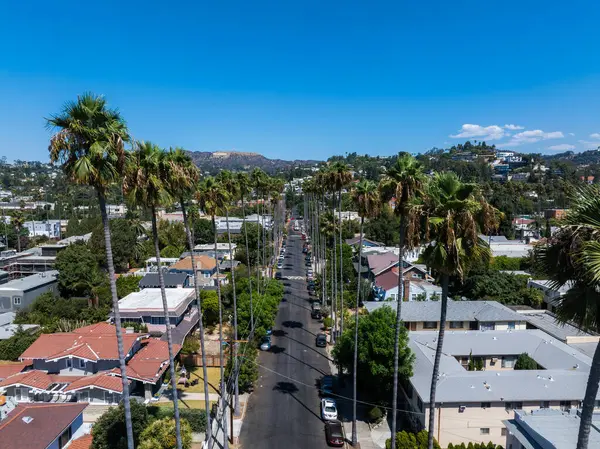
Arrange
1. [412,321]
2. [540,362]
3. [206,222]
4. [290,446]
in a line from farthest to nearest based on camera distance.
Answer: [206,222], [412,321], [540,362], [290,446]

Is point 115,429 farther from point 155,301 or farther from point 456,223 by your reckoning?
point 155,301

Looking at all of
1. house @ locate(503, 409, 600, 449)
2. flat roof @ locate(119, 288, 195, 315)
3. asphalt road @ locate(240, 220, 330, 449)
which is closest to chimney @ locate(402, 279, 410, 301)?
asphalt road @ locate(240, 220, 330, 449)

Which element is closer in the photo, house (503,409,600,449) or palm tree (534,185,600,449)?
palm tree (534,185,600,449)

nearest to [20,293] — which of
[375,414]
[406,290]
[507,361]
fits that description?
[375,414]

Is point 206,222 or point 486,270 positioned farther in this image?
point 206,222

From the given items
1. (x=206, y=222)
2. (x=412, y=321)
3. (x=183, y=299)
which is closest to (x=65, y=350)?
(x=183, y=299)

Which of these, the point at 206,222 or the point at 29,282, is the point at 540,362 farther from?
the point at 206,222

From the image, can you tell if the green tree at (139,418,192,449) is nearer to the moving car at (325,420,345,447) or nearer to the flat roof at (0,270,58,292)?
the moving car at (325,420,345,447)
